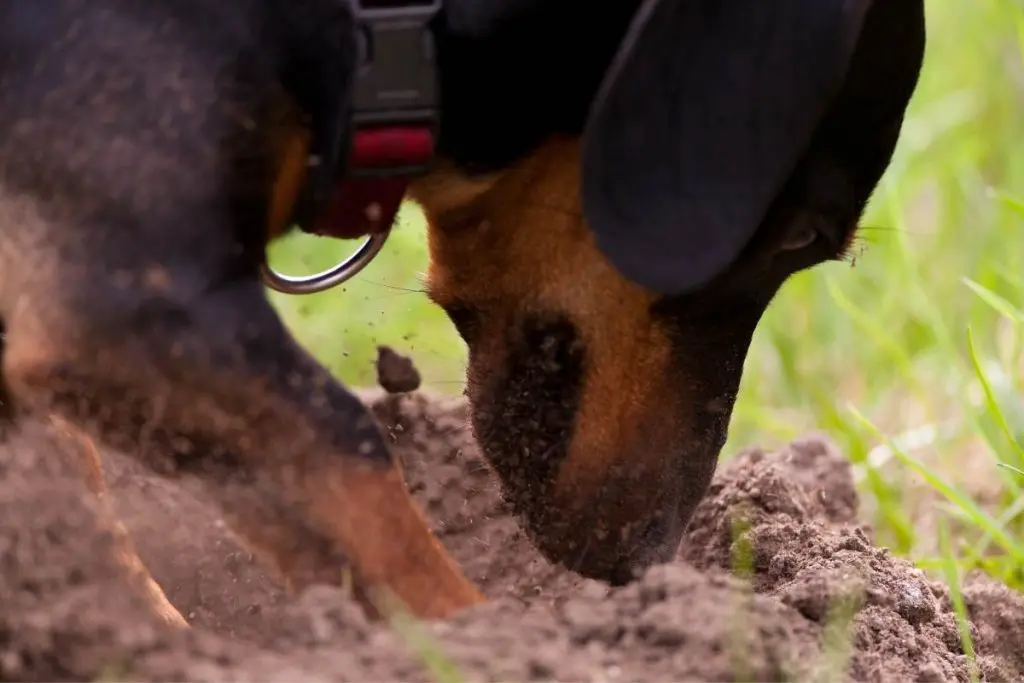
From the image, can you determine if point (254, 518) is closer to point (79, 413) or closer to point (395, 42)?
point (79, 413)

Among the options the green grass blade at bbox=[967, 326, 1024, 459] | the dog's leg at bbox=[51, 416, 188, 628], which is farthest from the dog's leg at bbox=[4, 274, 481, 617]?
the green grass blade at bbox=[967, 326, 1024, 459]

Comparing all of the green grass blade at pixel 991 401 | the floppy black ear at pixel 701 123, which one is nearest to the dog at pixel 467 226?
the floppy black ear at pixel 701 123

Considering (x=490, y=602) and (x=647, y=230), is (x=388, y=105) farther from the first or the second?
(x=490, y=602)

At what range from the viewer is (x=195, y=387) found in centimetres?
183

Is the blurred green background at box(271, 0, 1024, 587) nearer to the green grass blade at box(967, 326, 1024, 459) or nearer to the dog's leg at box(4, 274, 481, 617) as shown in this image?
the green grass blade at box(967, 326, 1024, 459)

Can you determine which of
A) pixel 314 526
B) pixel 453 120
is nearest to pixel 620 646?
pixel 314 526

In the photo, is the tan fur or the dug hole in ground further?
the tan fur

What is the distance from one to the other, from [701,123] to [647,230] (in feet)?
0.53

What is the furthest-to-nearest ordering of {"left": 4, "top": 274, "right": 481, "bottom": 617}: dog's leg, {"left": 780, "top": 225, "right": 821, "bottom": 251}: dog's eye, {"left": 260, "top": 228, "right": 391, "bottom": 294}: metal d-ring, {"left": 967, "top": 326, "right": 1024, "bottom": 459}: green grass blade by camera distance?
{"left": 967, "top": 326, "right": 1024, "bottom": 459}: green grass blade, {"left": 260, "top": 228, "right": 391, "bottom": 294}: metal d-ring, {"left": 780, "top": 225, "right": 821, "bottom": 251}: dog's eye, {"left": 4, "top": 274, "right": 481, "bottom": 617}: dog's leg

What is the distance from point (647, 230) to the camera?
6.74 feet

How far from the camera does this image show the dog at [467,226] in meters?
1.84

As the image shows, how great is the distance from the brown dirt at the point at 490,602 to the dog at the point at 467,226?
135 mm

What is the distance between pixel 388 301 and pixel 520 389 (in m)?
2.31

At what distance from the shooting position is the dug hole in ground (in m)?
1.72
